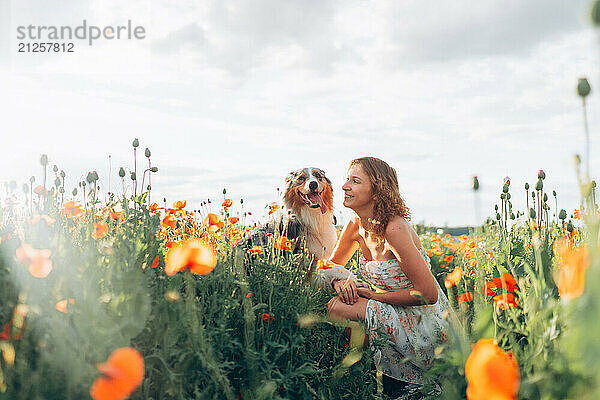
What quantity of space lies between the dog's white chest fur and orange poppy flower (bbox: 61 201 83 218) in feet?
7.86

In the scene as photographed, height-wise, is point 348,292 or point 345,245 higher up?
point 345,245

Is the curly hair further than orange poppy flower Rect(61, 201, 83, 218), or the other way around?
the curly hair

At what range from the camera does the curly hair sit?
11.3 feet

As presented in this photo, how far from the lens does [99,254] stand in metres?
2.25

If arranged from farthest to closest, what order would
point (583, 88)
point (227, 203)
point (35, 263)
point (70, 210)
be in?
point (227, 203) < point (70, 210) < point (583, 88) < point (35, 263)

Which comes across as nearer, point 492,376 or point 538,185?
point 492,376

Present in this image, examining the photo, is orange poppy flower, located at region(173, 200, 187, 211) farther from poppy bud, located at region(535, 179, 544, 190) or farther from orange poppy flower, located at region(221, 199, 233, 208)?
poppy bud, located at region(535, 179, 544, 190)

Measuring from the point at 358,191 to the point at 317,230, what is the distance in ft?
5.11

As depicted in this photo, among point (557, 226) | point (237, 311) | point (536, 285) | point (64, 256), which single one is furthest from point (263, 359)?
point (557, 226)

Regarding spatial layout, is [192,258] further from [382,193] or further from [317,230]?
[317,230]

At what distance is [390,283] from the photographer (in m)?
3.53

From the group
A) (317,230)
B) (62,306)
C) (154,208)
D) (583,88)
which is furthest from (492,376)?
(317,230)

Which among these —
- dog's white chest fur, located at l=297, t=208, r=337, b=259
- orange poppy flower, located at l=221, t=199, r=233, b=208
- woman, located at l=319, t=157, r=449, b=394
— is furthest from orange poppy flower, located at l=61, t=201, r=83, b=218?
dog's white chest fur, located at l=297, t=208, r=337, b=259

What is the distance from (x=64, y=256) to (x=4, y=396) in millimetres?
664
